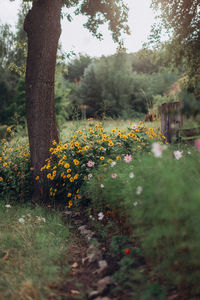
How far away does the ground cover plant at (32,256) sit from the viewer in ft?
6.94

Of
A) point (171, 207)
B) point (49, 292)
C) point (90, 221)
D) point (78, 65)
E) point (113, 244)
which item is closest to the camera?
point (171, 207)

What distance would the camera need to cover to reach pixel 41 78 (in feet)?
16.2

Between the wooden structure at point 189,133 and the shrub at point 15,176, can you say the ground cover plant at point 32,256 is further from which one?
the wooden structure at point 189,133

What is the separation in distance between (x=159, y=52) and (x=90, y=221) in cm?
410

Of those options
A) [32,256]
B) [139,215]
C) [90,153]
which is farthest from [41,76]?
[139,215]

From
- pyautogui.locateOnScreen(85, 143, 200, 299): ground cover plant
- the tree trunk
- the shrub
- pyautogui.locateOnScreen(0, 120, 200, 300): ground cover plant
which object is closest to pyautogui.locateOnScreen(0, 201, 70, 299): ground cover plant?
pyautogui.locateOnScreen(0, 120, 200, 300): ground cover plant

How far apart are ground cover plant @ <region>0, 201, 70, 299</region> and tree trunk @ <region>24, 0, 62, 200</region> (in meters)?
1.50

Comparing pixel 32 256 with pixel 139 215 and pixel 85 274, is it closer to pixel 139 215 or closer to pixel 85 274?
pixel 85 274

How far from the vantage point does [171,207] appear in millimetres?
1681

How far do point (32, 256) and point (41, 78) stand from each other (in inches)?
130

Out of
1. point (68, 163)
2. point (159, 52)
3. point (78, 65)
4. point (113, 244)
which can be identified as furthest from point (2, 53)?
point (113, 244)

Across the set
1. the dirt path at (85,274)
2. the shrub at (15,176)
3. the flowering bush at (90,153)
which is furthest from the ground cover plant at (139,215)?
the shrub at (15,176)

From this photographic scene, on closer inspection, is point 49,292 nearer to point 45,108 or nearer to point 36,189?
point 36,189

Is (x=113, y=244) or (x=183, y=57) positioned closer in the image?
(x=113, y=244)
